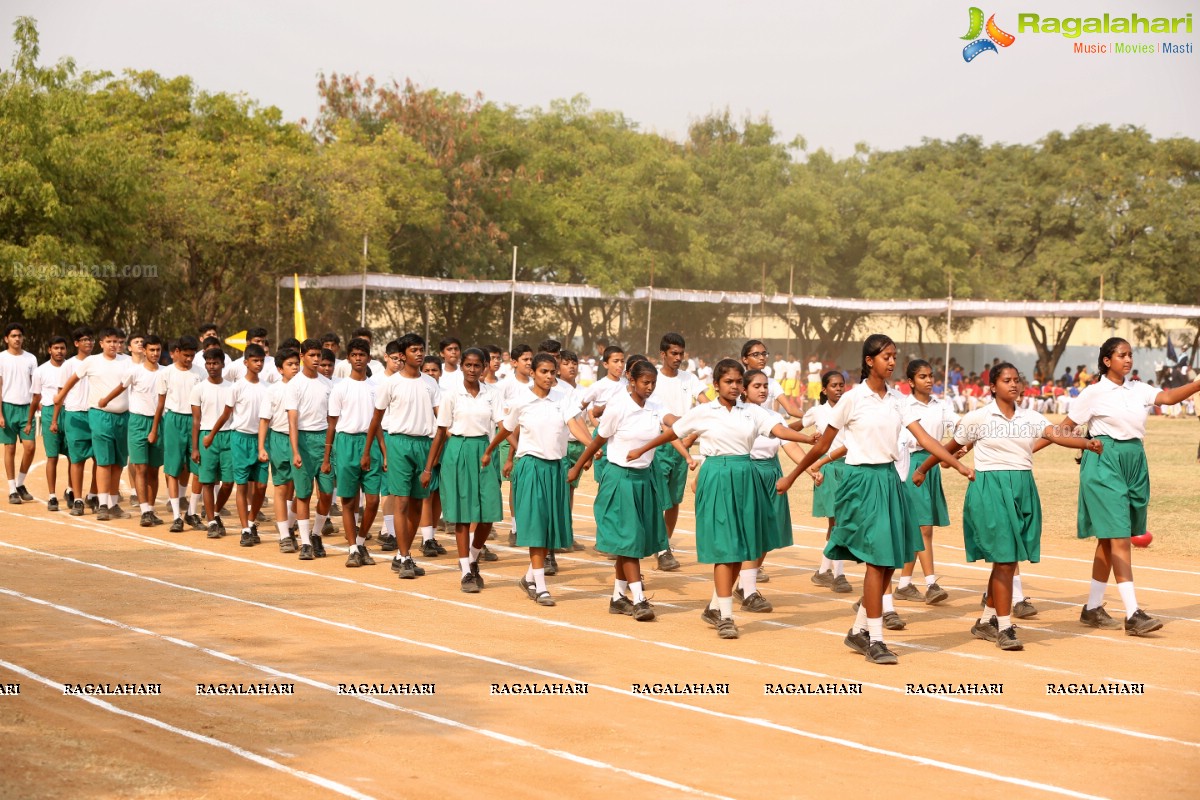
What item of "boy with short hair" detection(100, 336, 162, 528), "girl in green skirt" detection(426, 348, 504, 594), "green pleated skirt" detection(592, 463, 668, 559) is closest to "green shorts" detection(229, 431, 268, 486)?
"boy with short hair" detection(100, 336, 162, 528)

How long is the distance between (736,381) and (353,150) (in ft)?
99.8

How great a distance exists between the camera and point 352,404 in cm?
1235

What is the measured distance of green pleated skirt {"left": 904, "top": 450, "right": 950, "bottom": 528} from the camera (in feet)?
34.6

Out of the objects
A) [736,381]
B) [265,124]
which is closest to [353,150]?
[265,124]

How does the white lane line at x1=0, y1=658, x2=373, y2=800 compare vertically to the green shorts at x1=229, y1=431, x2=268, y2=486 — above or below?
below

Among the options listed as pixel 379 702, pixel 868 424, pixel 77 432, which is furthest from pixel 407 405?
pixel 77 432

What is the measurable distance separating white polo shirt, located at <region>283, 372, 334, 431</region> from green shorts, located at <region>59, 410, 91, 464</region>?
357 cm

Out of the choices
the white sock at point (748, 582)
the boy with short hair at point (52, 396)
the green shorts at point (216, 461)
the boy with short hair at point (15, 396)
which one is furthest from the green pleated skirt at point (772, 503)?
the boy with short hair at point (15, 396)

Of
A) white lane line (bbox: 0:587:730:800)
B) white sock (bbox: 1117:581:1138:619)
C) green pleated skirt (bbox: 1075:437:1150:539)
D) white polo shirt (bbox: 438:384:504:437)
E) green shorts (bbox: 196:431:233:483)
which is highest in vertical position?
white polo shirt (bbox: 438:384:504:437)

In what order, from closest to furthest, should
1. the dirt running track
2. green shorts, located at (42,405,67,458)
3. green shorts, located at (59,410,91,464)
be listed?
the dirt running track, green shorts, located at (59,410,91,464), green shorts, located at (42,405,67,458)

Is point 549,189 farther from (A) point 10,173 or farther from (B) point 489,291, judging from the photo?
(A) point 10,173

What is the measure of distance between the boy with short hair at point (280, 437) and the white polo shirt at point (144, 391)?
75.6 inches

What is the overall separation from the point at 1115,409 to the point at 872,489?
2.15m

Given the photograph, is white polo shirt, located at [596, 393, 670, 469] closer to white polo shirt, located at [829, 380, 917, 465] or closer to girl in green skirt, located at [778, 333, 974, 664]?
girl in green skirt, located at [778, 333, 974, 664]
